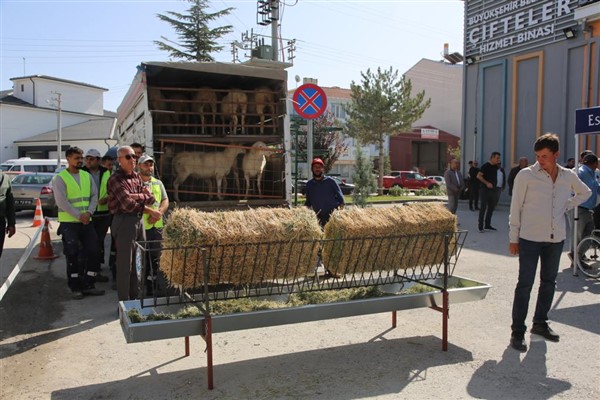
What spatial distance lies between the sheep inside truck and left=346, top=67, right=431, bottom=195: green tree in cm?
3094

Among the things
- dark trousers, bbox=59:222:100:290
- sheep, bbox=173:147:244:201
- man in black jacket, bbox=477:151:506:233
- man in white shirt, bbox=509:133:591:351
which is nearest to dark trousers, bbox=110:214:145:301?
dark trousers, bbox=59:222:100:290

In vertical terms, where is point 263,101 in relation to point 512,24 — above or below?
below

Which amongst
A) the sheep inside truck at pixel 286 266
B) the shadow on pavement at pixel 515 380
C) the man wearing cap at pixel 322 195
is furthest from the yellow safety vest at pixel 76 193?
the shadow on pavement at pixel 515 380

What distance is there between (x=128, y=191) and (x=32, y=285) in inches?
130

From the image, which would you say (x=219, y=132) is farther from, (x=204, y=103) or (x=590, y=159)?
(x=590, y=159)

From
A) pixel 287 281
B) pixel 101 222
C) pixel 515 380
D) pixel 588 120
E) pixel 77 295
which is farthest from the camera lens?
pixel 101 222

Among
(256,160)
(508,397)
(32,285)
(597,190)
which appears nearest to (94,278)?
(32,285)

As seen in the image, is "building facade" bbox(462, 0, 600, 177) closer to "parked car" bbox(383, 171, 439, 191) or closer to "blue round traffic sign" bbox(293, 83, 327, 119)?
"blue round traffic sign" bbox(293, 83, 327, 119)

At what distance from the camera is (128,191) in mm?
5660

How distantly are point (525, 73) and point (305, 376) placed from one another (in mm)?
16777

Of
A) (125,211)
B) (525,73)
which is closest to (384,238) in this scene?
(125,211)

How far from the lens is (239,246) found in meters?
4.13

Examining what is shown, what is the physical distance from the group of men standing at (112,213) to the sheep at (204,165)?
109 centimetres

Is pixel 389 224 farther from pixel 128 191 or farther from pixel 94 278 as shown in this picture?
pixel 94 278
